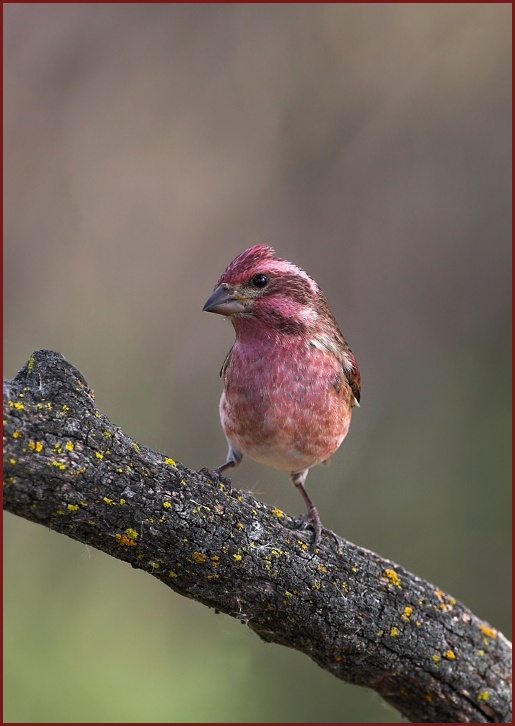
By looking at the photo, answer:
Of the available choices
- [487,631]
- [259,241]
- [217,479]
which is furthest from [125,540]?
[259,241]

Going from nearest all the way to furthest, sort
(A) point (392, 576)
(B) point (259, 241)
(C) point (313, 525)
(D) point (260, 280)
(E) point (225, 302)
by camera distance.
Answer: (C) point (313, 525)
(A) point (392, 576)
(E) point (225, 302)
(D) point (260, 280)
(B) point (259, 241)

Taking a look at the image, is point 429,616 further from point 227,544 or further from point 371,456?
point 371,456

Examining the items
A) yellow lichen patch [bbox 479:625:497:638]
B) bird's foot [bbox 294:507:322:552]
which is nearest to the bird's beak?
bird's foot [bbox 294:507:322:552]

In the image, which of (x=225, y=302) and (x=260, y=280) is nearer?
(x=225, y=302)

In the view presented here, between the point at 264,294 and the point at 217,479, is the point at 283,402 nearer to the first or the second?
the point at 264,294

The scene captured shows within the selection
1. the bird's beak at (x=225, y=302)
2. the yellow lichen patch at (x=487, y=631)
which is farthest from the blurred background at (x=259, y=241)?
the bird's beak at (x=225, y=302)

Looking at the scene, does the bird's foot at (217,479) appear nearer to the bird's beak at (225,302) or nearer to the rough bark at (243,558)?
the rough bark at (243,558)
